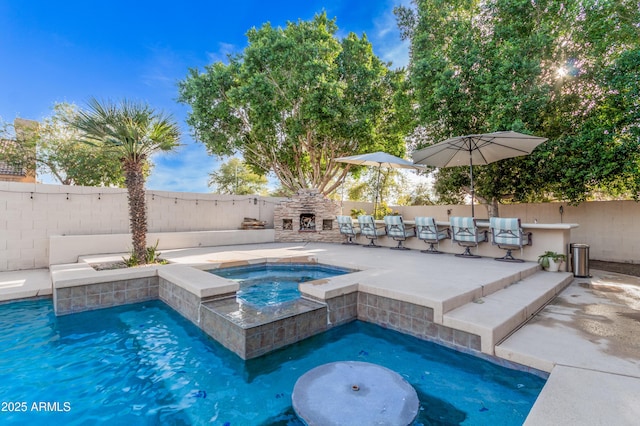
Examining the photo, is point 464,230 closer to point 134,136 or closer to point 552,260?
point 552,260

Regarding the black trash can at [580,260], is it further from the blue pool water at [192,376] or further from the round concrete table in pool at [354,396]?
the round concrete table in pool at [354,396]

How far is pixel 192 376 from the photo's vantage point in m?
3.01

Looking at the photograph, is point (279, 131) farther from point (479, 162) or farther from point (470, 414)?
point (470, 414)

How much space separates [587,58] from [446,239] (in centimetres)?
755

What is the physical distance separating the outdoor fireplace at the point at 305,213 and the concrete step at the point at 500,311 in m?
7.33

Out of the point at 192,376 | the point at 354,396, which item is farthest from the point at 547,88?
the point at 192,376

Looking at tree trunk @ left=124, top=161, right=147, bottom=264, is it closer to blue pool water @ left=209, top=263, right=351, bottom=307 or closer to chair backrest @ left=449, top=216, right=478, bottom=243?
blue pool water @ left=209, top=263, right=351, bottom=307

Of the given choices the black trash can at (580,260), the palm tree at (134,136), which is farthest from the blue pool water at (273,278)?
the black trash can at (580,260)

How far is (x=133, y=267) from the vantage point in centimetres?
579

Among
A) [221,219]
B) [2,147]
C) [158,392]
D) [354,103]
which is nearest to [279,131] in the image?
[354,103]

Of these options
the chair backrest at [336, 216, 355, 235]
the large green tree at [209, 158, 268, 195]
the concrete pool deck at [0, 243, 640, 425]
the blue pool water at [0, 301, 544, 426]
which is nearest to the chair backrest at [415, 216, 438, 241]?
the concrete pool deck at [0, 243, 640, 425]

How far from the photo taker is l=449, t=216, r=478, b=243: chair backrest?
285 inches

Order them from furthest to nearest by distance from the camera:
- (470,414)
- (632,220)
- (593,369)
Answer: (632,220) → (593,369) → (470,414)

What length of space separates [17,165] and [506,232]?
22960mm
